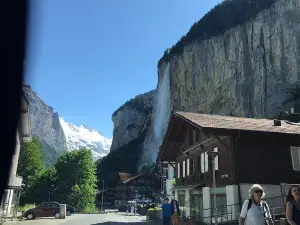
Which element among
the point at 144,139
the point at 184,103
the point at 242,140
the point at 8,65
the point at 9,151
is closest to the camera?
the point at 8,65

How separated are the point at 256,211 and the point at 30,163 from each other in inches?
2302

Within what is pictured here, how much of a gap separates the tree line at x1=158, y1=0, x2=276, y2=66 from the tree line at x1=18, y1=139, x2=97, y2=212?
4023 cm

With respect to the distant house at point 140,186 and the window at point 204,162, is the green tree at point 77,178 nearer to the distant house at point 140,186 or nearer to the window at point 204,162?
the distant house at point 140,186

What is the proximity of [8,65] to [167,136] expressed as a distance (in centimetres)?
1645

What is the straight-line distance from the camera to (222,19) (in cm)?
7888

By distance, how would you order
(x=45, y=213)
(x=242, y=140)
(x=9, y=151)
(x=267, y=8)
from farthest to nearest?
(x=267, y=8)
(x=45, y=213)
(x=9, y=151)
(x=242, y=140)

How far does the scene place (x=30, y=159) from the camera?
59.5m

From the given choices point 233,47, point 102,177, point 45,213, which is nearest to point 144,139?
point 102,177

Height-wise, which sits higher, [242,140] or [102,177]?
[102,177]

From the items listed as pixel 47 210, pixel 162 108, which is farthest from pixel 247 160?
pixel 162 108

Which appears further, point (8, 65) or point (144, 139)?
point (144, 139)

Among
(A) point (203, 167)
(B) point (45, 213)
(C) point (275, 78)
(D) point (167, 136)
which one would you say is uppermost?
(C) point (275, 78)

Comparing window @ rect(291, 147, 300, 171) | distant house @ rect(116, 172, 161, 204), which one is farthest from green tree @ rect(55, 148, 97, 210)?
window @ rect(291, 147, 300, 171)

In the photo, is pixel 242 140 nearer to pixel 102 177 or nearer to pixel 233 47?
pixel 233 47
